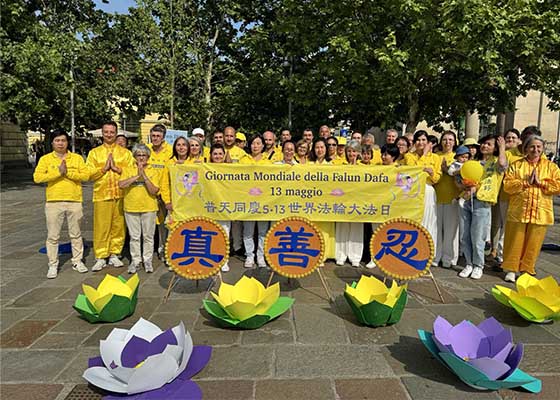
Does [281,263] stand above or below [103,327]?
above

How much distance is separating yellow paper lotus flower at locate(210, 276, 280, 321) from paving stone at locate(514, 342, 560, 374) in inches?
81.6

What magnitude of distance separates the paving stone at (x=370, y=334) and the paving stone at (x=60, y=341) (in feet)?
7.62

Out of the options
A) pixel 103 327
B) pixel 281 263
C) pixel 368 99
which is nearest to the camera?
pixel 103 327

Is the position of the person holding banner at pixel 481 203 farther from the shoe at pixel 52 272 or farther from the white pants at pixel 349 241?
the shoe at pixel 52 272

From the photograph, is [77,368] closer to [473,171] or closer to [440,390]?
[440,390]

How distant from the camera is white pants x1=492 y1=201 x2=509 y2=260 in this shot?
5.95 metres

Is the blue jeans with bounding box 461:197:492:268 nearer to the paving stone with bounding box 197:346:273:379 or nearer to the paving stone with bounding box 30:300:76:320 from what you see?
the paving stone with bounding box 197:346:273:379

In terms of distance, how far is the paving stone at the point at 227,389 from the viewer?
106 inches

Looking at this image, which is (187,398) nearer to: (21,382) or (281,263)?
(21,382)

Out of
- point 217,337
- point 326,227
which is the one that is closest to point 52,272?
point 217,337

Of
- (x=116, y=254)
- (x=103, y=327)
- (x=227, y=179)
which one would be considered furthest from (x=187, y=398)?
(x=116, y=254)

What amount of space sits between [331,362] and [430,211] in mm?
3155

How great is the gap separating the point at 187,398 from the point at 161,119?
59.3 feet

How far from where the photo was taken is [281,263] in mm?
4246
